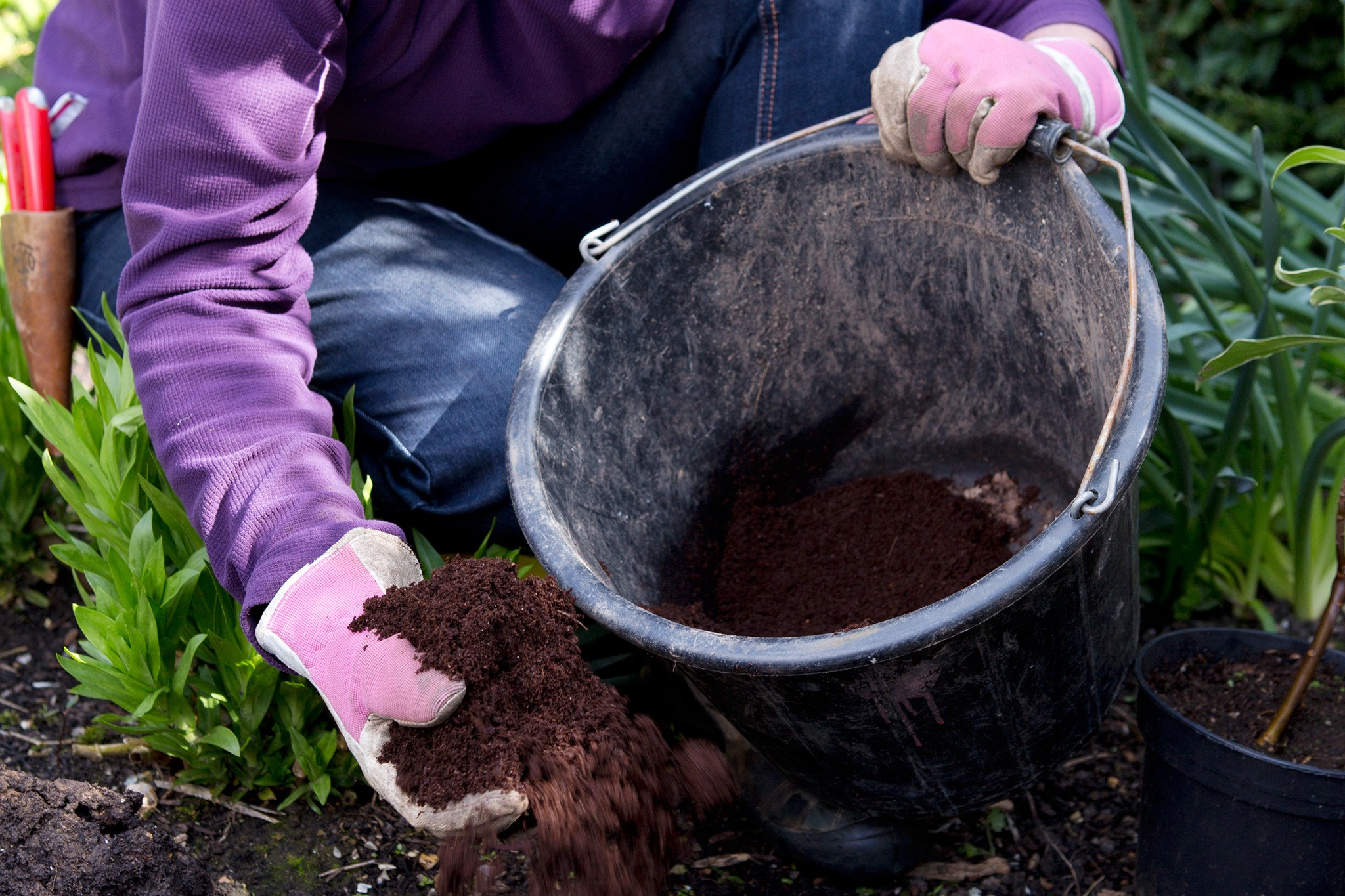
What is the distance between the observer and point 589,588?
3.31 ft

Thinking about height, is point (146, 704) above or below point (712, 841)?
above

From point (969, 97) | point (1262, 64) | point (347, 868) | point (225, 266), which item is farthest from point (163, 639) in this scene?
point (1262, 64)

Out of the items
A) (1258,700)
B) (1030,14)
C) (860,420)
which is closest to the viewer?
(1258,700)

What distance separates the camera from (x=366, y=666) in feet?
3.08

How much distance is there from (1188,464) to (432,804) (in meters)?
1.15

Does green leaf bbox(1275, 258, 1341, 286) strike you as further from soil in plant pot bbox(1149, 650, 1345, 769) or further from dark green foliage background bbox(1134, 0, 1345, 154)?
dark green foliage background bbox(1134, 0, 1345, 154)

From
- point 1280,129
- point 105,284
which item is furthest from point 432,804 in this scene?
point 1280,129

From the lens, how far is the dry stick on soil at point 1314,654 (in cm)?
116

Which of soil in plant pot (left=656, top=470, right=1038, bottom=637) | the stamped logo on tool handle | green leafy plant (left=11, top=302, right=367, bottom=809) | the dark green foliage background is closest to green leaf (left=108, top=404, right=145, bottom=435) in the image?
green leafy plant (left=11, top=302, right=367, bottom=809)

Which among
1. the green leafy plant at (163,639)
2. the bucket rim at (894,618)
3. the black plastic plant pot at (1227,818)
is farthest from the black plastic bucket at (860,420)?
the green leafy plant at (163,639)

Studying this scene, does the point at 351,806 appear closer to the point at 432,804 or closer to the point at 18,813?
the point at 18,813

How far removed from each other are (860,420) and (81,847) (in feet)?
3.66

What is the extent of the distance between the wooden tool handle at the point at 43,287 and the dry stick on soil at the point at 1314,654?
1713 mm

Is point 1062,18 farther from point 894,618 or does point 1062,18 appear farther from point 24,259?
point 24,259
